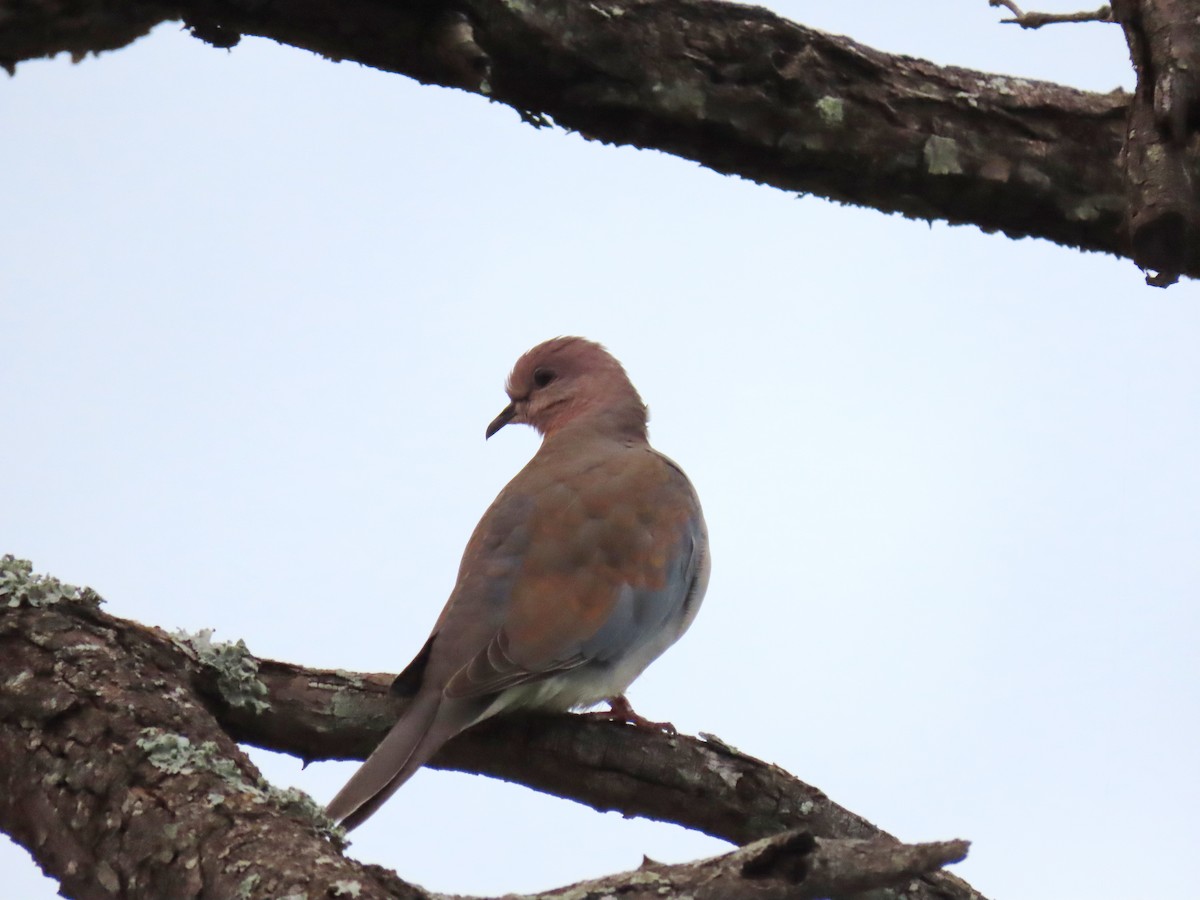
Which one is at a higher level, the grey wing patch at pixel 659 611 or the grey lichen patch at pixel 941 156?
the grey lichen patch at pixel 941 156

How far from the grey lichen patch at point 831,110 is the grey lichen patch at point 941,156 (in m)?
0.22

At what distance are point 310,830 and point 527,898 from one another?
1.18 feet

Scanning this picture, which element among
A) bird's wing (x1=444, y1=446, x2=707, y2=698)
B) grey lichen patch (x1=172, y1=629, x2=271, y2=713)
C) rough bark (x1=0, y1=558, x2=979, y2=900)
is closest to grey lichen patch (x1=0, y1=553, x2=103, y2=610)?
rough bark (x1=0, y1=558, x2=979, y2=900)

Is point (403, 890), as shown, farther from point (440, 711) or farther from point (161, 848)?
point (440, 711)

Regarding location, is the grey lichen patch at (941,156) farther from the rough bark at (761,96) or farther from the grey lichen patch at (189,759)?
the grey lichen patch at (189,759)

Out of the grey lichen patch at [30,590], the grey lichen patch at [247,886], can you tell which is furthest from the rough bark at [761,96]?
the grey lichen patch at [247,886]

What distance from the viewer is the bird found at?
3.62 meters

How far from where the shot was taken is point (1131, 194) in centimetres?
311

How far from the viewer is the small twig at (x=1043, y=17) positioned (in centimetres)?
354

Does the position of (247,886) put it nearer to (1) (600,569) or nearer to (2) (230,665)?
(2) (230,665)

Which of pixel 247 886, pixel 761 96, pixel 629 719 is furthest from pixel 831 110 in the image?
pixel 247 886

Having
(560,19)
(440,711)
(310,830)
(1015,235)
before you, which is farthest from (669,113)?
(310,830)

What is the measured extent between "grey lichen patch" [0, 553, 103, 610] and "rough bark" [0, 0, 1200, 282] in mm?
930

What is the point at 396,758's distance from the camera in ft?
11.0
